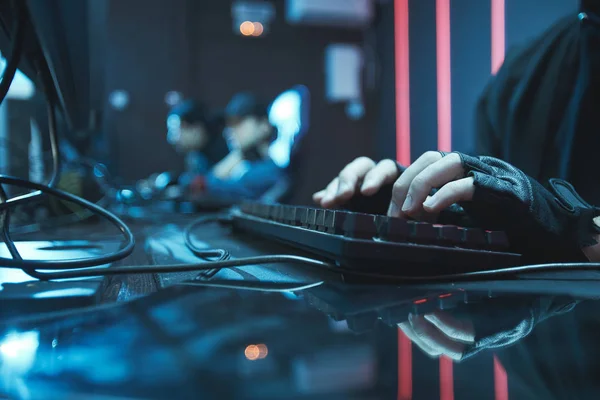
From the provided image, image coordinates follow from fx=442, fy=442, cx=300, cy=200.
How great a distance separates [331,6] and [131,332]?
3.92m

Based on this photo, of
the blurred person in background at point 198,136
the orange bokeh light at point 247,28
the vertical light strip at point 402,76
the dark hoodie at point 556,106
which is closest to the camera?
the dark hoodie at point 556,106

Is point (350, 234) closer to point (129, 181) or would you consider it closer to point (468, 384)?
point (468, 384)

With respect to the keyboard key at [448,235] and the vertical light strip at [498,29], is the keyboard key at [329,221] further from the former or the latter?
the vertical light strip at [498,29]

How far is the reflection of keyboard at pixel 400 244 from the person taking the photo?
0.26 meters

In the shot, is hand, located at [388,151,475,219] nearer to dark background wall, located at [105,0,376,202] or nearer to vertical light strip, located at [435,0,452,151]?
vertical light strip, located at [435,0,452,151]

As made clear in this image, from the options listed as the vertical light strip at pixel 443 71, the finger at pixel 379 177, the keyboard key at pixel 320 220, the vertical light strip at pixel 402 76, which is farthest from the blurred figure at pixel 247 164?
the keyboard key at pixel 320 220

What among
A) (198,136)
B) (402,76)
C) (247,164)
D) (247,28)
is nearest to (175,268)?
(402,76)

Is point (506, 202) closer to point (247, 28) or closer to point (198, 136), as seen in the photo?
point (198, 136)

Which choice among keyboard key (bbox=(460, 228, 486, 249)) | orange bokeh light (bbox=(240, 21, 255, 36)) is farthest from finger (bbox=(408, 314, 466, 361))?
orange bokeh light (bbox=(240, 21, 255, 36))

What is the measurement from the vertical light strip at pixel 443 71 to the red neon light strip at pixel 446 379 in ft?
4.32

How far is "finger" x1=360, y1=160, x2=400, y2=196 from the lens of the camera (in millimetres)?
Result: 416

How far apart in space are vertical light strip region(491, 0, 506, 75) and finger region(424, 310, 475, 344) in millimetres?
789

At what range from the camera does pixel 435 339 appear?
0.59 ft

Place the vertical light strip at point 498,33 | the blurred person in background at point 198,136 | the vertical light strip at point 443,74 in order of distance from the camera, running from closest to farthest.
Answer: the vertical light strip at point 498,33
the vertical light strip at point 443,74
the blurred person in background at point 198,136
